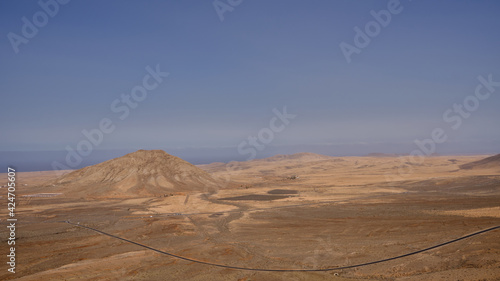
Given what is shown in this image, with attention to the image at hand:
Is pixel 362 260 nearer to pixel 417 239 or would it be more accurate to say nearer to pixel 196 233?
pixel 417 239

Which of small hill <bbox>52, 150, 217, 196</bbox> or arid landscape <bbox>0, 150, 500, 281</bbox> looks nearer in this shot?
arid landscape <bbox>0, 150, 500, 281</bbox>

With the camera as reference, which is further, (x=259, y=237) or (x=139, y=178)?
(x=139, y=178)

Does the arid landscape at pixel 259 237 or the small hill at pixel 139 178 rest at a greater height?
the small hill at pixel 139 178

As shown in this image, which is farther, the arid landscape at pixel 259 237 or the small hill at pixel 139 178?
the small hill at pixel 139 178

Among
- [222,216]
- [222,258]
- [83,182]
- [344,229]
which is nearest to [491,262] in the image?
[344,229]

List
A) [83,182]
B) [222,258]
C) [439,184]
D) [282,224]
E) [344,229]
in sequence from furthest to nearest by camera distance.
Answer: [83,182]
[439,184]
[282,224]
[344,229]
[222,258]

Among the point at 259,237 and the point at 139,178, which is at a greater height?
the point at 139,178

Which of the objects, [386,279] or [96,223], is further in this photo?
[96,223]

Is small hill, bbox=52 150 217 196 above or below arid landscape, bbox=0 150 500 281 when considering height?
above
